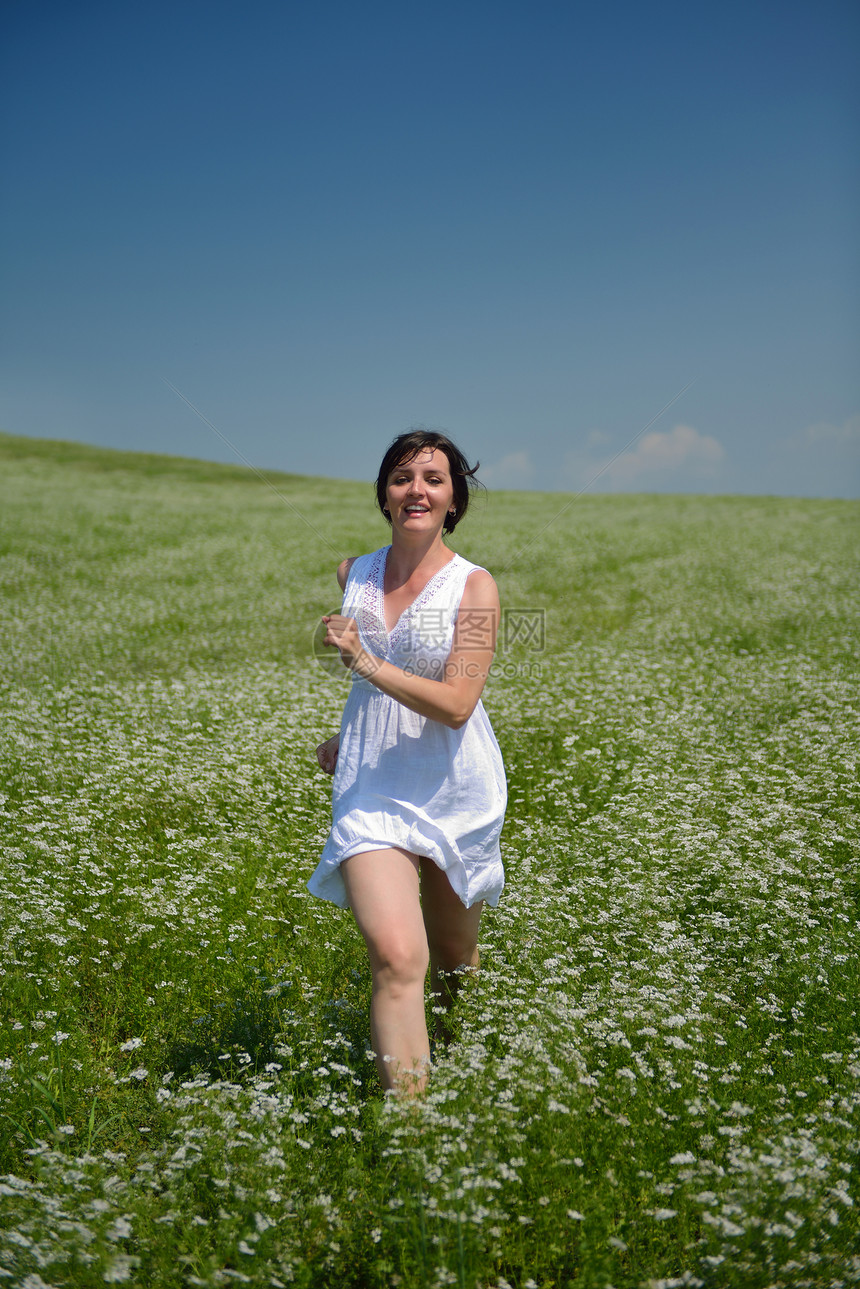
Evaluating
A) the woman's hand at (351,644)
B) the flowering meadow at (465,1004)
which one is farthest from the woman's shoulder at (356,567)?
the flowering meadow at (465,1004)

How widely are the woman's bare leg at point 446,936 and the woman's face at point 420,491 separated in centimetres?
162

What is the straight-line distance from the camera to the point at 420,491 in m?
4.11

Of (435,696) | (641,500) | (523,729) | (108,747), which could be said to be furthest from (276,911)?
(641,500)

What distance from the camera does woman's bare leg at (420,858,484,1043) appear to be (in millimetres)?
4125

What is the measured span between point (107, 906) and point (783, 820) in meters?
5.18

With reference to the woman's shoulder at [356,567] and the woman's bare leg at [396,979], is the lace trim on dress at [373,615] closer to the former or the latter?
the woman's shoulder at [356,567]

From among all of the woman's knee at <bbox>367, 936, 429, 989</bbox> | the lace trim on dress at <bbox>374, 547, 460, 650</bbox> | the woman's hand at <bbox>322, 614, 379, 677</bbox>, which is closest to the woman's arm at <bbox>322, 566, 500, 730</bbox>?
the woman's hand at <bbox>322, 614, 379, 677</bbox>

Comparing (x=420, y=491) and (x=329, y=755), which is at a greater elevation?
(x=420, y=491)

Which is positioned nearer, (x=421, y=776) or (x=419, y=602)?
(x=421, y=776)

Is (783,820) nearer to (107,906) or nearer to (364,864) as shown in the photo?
(364,864)

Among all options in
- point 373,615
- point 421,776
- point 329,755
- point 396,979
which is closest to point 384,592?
point 373,615

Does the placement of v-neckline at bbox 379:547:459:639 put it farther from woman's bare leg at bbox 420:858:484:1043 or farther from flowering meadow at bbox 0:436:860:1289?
flowering meadow at bbox 0:436:860:1289

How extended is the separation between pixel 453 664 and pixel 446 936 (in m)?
1.42

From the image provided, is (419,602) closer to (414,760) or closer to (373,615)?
(373,615)
